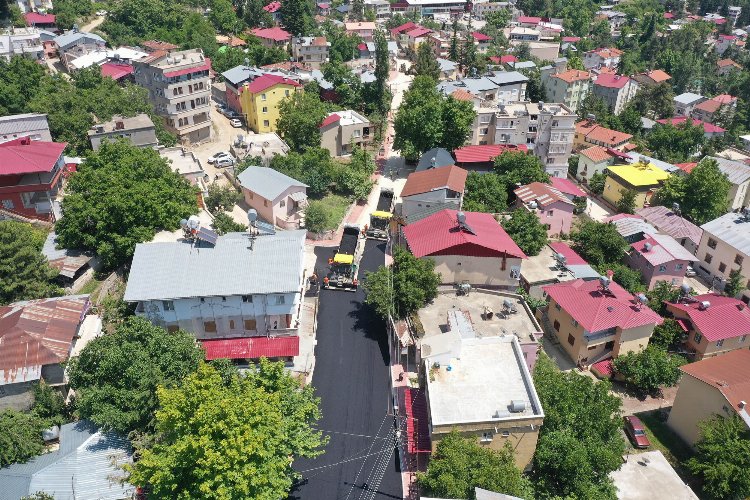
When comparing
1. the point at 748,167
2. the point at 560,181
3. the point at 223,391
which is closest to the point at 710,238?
the point at 560,181

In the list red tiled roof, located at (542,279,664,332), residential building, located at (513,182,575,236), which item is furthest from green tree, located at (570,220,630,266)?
red tiled roof, located at (542,279,664,332)

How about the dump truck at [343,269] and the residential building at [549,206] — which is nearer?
the dump truck at [343,269]

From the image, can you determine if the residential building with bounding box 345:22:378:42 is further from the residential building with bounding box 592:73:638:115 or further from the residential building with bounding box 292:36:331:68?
the residential building with bounding box 592:73:638:115

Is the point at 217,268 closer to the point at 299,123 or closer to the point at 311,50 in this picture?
the point at 299,123

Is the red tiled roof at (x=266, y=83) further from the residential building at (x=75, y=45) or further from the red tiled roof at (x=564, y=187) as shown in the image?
the red tiled roof at (x=564, y=187)

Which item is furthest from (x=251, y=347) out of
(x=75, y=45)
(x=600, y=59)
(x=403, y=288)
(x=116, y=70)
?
(x=600, y=59)

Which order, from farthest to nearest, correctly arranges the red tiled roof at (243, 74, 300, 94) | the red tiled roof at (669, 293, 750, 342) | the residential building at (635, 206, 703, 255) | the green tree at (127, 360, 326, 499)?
1. the red tiled roof at (243, 74, 300, 94)
2. the residential building at (635, 206, 703, 255)
3. the red tiled roof at (669, 293, 750, 342)
4. the green tree at (127, 360, 326, 499)

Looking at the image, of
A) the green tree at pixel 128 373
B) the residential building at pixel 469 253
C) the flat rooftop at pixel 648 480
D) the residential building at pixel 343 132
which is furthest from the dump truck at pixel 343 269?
the flat rooftop at pixel 648 480
